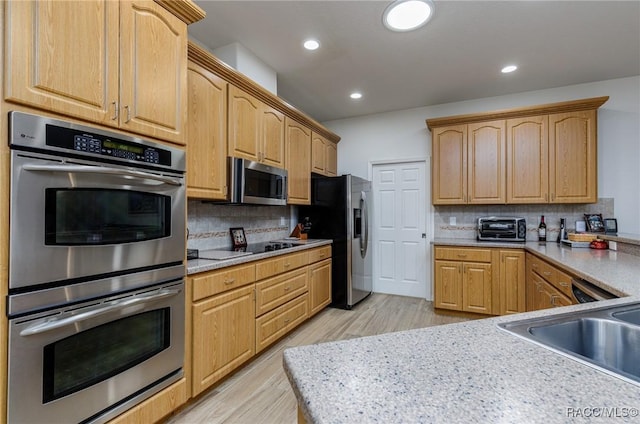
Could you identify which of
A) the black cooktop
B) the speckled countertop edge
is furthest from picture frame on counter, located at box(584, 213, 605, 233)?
the speckled countertop edge

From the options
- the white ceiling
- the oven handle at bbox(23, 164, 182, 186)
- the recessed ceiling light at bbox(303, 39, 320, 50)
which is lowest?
the oven handle at bbox(23, 164, 182, 186)

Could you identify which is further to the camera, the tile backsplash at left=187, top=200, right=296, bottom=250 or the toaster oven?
the toaster oven

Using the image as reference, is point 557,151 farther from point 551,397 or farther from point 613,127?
point 551,397

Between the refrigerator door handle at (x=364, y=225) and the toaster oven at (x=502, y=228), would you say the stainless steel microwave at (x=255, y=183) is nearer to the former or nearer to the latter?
the refrigerator door handle at (x=364, y=225)

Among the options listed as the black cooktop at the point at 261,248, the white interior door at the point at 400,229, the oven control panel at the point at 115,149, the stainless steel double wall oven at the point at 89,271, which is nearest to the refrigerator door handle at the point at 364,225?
the white interior door at the point at 400,229

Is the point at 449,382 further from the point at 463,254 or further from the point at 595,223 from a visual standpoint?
the point at 595,223

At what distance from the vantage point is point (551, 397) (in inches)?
21.6

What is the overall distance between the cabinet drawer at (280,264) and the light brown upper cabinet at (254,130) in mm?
935

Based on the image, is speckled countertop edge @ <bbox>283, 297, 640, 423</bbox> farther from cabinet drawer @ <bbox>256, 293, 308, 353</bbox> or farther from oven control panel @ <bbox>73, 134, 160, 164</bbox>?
cabinet drawer @ <bbox>256, 293, 308, 353</bbox>

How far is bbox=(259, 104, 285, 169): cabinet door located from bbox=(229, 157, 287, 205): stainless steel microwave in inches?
3.9

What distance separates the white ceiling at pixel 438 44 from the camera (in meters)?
2.18

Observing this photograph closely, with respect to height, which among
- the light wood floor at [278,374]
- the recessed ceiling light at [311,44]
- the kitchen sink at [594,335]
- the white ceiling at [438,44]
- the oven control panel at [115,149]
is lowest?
the light wood floor at [278,374]

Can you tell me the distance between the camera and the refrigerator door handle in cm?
396

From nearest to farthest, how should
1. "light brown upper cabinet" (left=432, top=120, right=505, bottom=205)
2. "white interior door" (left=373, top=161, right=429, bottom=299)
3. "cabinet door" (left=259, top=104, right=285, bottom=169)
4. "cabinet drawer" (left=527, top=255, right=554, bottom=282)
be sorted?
"cabinet drawer" (left=527, top=255, right=554, bottom=282)
"cabinet door" (left=259, top=104, right=285, bottom=169)
"light brown upper cabinet" (left=432, top=120, right=505, bottom=205)
"white interior door" (left=373, top=161, right=429, bottom=299)
